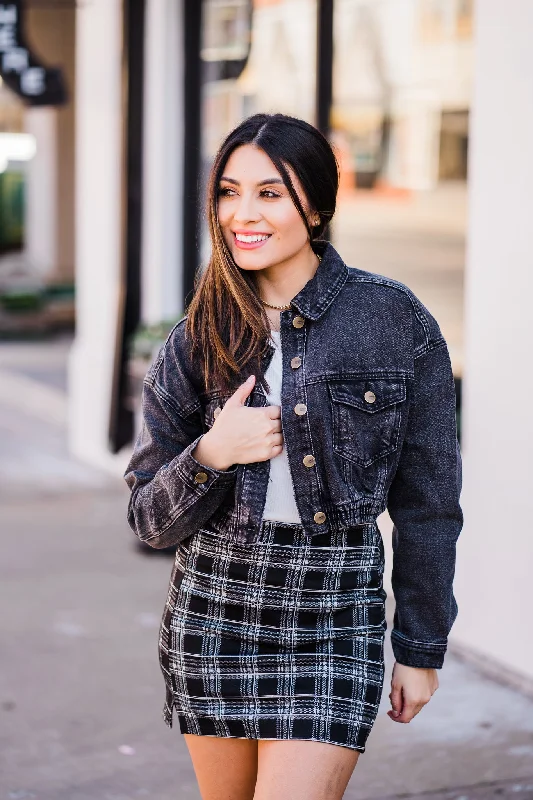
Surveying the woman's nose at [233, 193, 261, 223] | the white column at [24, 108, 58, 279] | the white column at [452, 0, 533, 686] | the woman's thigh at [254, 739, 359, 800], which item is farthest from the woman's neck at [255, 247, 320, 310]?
the white column at [24, 108, 58, 279]

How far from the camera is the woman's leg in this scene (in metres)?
2.47

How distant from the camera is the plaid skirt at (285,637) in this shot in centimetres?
238

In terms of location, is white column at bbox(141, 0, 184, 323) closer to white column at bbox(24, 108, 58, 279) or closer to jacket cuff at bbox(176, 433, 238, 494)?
jacket cuff at bbox(176, 433, 238, 494)

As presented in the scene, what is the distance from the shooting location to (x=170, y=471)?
94.7 inches

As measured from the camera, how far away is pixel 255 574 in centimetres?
239

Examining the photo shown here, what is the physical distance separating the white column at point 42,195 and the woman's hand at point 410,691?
13564 mm

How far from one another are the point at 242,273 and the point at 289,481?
0.42m

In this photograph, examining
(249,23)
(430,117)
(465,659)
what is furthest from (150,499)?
(249,23)

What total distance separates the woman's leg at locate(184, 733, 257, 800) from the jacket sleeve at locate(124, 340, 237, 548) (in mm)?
396

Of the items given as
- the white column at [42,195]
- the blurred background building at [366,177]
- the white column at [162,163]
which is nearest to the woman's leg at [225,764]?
the blurred background building at [366,177]

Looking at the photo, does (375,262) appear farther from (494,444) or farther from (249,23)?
(494,444)

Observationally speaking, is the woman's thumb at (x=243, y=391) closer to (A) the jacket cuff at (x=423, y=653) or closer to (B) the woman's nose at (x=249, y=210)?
(B) the woman's nose at (x=249, y=210)

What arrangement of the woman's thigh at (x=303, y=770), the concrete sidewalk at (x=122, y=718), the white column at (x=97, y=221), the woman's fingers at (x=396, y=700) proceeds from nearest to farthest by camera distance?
the woman's thigh at (x=303, y=770), the woman's fingers at (x=396, y=700), the concrete sidewalk at (x=122, y=718), the white column at (x=97, y=221)

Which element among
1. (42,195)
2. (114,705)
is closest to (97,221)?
(114,705)
